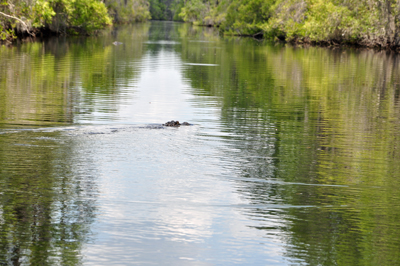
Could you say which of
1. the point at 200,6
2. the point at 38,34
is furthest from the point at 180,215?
the point at 200,6

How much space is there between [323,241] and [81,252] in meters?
3.14

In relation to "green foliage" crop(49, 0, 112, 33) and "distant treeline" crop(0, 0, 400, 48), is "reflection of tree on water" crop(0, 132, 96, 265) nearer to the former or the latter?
"distant treeline" crop(0, 0, 400, 48)

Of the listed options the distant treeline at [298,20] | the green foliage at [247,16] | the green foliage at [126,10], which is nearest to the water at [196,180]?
the distant treeline at [298,20]

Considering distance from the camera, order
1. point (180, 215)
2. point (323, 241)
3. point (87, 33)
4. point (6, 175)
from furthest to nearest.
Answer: point (87, 33) → point (6, 175) → point (180, 215) → point (323, 241)

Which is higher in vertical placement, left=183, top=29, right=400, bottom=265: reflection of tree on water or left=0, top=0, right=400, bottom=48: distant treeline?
left=0, top=0, right=400, bottom=48: distant treeline

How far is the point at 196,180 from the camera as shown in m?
10.5

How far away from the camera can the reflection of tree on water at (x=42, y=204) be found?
7152 mm

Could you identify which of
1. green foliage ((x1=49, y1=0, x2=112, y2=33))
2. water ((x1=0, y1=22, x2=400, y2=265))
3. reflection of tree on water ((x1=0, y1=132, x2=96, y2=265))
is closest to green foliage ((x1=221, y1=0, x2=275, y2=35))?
green foliage ((x1=49, y1=0, x2=112, y2=33))

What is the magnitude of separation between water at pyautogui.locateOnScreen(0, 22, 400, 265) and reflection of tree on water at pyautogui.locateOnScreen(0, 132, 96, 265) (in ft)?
0.08

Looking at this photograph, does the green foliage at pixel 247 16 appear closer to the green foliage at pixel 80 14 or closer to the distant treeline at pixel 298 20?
the distant treeline at pixel 298 20

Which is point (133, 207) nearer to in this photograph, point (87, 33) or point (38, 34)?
point (38, 34)

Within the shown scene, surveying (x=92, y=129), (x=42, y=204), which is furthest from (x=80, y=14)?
(x=42, y=204)

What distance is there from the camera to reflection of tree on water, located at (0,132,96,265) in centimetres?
715

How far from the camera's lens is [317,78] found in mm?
Answer: 31125
